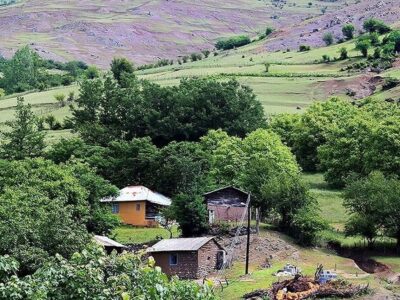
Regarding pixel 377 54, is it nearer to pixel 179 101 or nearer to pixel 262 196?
pixel 179 101

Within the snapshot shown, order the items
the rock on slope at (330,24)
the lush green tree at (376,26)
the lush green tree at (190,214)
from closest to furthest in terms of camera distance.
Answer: the lush green tree at (190,214) < the lush green tree at (376,26) < the rock on slope at (330,24)

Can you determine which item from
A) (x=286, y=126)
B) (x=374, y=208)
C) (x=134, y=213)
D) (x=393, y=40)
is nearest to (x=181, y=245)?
(x=374, y=208)

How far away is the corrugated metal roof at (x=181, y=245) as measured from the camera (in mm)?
49169

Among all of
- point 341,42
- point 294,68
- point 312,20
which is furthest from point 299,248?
point 312,20

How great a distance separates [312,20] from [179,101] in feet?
363

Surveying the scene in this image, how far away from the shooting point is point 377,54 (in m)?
127

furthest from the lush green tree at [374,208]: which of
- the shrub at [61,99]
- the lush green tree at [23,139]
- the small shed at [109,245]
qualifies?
the shrub at [61,99]

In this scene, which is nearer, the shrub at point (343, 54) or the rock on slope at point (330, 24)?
the shrub at point (343, 54)

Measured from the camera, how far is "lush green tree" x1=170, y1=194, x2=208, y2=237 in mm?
55688

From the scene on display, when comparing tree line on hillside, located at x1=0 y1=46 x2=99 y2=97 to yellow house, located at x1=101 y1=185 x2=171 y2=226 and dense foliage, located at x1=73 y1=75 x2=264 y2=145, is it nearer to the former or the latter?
dense foliage, located at x1=73 y1=75 x2=264 y2=145

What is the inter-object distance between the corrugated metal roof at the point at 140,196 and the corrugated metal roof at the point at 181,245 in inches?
632

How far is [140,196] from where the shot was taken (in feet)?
224

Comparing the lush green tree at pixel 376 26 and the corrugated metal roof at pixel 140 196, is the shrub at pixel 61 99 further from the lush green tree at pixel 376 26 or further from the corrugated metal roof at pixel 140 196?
the lush green tree at pixel 376 26

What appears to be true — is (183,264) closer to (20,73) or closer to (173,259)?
(173,259)
